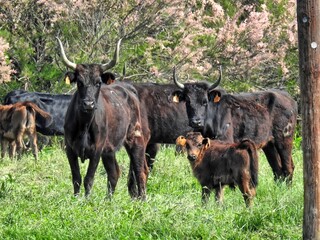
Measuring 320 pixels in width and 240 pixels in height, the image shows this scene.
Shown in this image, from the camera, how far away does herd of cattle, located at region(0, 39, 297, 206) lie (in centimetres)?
1336

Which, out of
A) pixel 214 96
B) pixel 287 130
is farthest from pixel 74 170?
pixel 287 130

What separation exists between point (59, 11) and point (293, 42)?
6.52 m

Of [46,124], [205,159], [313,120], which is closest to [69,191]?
[205,159]

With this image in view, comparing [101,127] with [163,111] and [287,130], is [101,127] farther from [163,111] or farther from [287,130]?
[287,130]

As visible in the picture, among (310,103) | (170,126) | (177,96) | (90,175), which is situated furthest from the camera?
(170,126)

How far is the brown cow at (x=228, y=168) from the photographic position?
42.7 ft

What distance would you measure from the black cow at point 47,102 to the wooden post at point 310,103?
1280 cm

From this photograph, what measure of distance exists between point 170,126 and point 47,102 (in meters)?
6.34

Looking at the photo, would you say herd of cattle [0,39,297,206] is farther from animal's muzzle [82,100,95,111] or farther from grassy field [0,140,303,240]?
grassy field [0,140,303,240]

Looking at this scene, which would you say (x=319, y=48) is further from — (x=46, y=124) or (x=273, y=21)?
(x=273, y=21)

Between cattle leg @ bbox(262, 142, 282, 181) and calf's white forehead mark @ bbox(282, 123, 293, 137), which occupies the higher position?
calf's white forehead mark @ bbox(282, 123, 293, 137)

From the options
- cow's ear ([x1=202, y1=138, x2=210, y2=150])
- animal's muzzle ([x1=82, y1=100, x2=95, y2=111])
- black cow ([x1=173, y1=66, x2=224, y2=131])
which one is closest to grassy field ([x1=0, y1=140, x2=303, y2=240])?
A: cow's ear ([x1=202, y1=138, x2=210, y2=150])

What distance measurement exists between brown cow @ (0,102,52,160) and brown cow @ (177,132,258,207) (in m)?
6.90

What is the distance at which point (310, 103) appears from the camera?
9.52 meters
